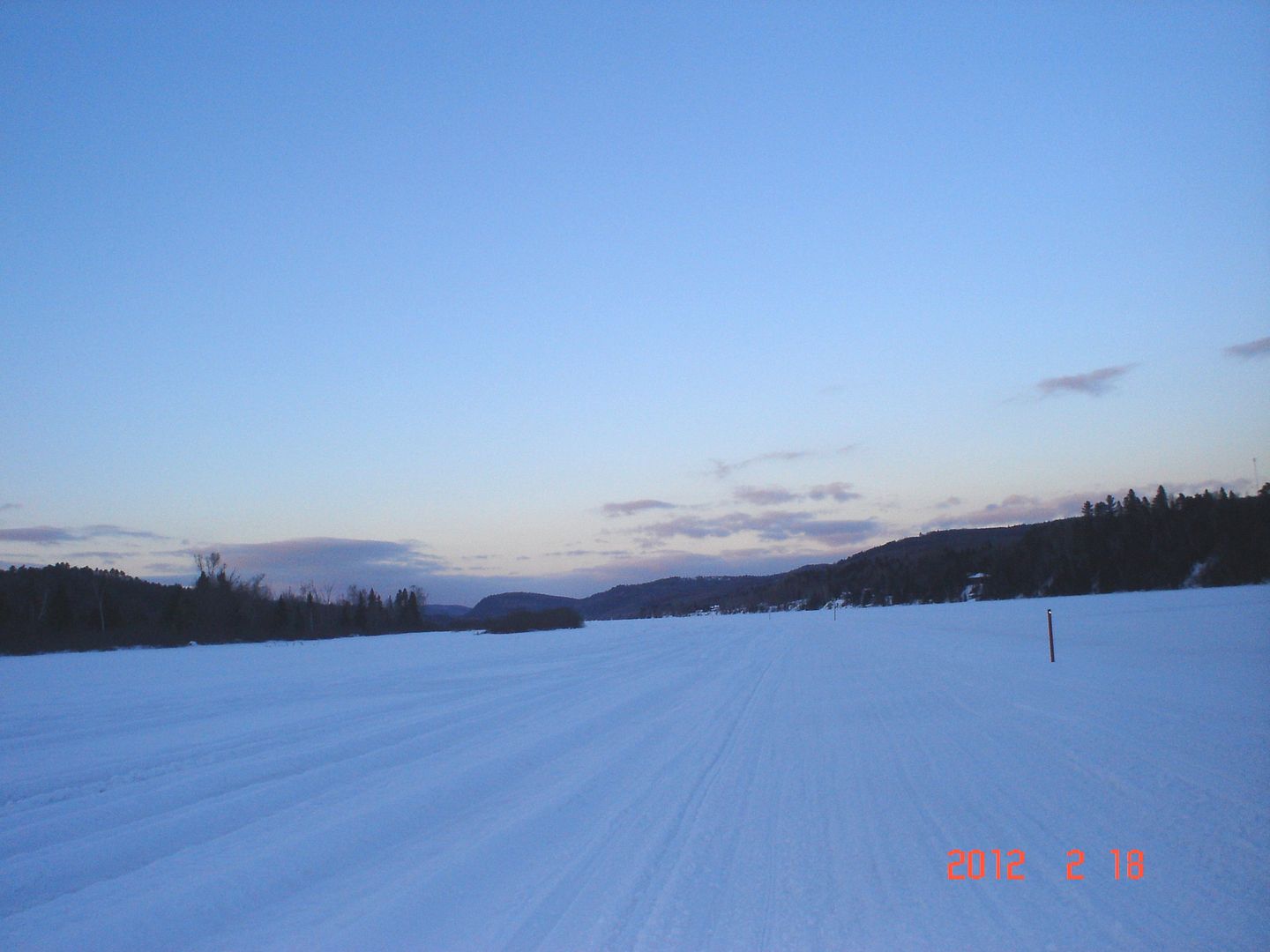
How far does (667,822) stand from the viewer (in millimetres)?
5188

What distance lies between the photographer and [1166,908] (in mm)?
3451

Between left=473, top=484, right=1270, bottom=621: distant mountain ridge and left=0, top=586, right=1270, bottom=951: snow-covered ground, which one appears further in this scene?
left=473, top=484, right=1270, bottom=621: distant mountain ridge

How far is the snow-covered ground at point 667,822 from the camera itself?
3.60 metres

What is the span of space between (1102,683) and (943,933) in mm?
9680

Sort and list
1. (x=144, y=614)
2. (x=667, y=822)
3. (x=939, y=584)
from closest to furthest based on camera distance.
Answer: (x=667, y=822) < (x=144, y=614) < (x=939, y=584)

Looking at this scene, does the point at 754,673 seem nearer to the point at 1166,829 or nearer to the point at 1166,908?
the point at 1166,829

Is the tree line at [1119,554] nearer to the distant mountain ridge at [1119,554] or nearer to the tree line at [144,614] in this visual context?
the distant mountain ridge at [1119,554]

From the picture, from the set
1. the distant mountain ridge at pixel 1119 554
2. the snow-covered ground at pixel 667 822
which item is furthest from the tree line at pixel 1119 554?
the snow-covered ground at pixel 667 822

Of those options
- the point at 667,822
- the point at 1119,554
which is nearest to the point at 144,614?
the point at 667,822

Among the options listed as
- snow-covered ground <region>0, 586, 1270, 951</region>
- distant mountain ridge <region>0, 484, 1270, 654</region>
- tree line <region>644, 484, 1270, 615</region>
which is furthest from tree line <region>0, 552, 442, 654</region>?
tree line <region>644, 484, 1270, 615</region>

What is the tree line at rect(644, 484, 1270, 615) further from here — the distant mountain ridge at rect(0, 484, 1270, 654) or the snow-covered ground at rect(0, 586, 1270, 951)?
the snow-covered ground at rect(0, 586, 1270, 951)

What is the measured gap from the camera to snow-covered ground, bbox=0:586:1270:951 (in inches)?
142

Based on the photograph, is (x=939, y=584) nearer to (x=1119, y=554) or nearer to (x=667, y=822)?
(x=1119, y=554)

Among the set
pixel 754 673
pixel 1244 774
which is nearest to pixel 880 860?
pixel 1244 774
